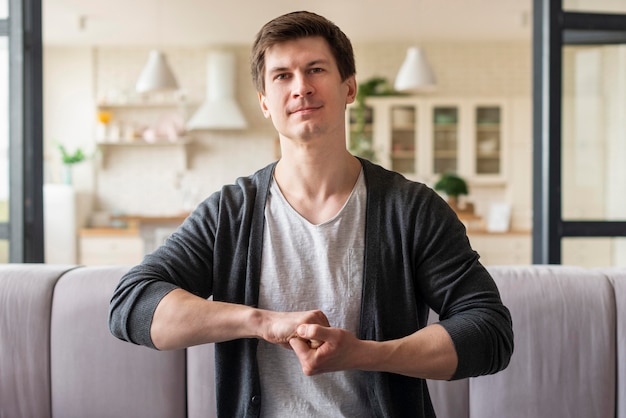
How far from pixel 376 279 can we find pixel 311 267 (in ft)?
0.41

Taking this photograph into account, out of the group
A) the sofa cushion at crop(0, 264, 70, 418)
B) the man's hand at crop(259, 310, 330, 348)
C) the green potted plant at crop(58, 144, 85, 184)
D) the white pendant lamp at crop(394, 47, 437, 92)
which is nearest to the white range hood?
the green potted plant at crop(58, 144, 85, 184)

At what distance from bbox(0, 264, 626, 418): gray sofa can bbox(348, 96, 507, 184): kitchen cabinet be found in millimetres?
5795

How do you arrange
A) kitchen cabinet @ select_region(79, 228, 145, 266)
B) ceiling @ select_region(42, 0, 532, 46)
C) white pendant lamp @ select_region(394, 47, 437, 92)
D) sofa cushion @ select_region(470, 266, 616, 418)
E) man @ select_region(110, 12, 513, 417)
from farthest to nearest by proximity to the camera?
kitchen cabinet @ select_region(79, 228, 145, 266) < ceiling @ select_region(42, 0, 532, 46) < white pendant lamp @ select_region(394, 47, 437, 92) < sofa cushion @ select_region(470, 266, 616, 418) < man @ select_region(110, 12, 513, 417)

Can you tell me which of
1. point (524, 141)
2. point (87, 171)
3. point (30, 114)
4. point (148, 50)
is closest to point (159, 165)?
point (87, 171)

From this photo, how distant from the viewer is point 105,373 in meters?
1.77

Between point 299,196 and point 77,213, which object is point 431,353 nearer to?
point 299,196

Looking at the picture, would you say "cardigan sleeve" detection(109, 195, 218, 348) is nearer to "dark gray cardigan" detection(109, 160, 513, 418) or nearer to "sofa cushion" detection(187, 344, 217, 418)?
"dark gray cardigan" detection(109, 160, 513, 418)

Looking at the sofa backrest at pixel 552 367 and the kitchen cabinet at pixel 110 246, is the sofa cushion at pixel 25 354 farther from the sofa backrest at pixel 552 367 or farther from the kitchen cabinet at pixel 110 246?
the kitchen cabinet at pixel 110 246

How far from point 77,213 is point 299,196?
652cm

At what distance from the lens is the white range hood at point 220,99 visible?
751 cm

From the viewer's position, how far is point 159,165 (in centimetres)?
788

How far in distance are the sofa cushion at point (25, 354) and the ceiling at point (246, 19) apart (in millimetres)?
4544

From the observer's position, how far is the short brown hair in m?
1.31

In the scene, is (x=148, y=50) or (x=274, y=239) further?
(x=148, y=50)
